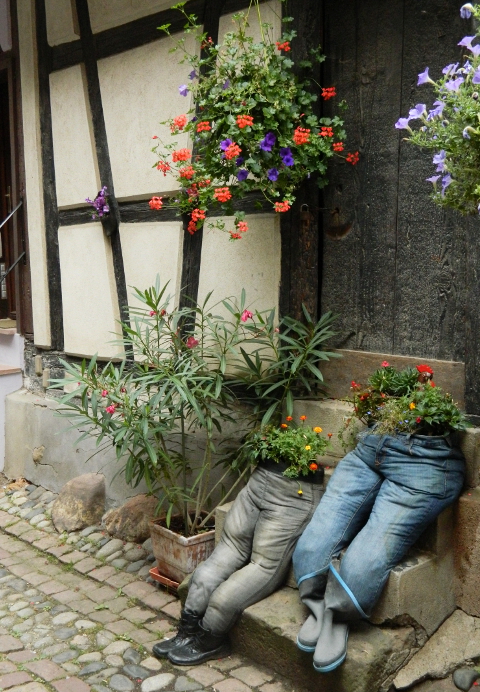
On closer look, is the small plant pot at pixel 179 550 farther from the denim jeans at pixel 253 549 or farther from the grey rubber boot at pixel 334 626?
the grey rubber boot at pixel 334 626

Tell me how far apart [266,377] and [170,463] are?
62 centimetres

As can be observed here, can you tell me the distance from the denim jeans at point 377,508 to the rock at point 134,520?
5.07 ft

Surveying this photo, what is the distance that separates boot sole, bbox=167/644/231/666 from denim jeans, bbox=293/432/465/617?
0.48 m

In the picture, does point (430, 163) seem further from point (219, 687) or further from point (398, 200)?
point (219, 687)

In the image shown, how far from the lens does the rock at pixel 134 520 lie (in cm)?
430

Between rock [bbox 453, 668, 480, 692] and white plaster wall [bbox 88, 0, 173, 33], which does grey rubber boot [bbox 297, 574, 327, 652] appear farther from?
white plaster wall [bbox 88, 0, 173, 33]

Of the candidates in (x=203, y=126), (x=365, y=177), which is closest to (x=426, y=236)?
(x=365, y=177)

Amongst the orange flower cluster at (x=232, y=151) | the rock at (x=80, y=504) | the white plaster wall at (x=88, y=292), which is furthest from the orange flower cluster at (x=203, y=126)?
the rock at (x=80, y=504)

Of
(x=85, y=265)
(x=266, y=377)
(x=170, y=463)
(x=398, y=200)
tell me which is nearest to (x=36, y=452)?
(x=85, y=265)

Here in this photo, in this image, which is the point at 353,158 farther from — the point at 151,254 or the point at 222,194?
the point at 151,254

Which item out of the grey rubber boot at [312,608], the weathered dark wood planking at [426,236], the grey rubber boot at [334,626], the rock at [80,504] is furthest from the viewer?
the rock at [80,504]

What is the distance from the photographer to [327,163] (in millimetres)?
3572

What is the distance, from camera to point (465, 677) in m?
2.81

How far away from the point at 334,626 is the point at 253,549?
0.54 metres
